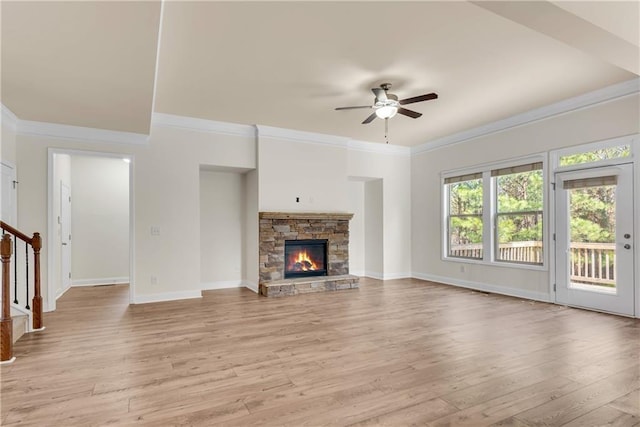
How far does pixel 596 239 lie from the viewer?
459 centimetres

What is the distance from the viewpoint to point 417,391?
242 cm

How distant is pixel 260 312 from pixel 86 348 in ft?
6.41

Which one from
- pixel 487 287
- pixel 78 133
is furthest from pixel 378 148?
pixel 78 133

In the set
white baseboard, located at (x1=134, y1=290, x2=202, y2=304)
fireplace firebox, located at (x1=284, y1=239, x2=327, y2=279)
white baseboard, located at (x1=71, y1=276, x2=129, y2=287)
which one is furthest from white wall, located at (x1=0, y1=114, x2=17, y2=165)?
fireplace firebox, located at (x1=284, y1=239, x2=327, y2=279)

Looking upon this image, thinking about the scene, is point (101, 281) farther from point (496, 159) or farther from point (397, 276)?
point (496, 159)

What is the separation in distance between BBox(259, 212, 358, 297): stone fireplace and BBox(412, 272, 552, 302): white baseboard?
1.76 metres

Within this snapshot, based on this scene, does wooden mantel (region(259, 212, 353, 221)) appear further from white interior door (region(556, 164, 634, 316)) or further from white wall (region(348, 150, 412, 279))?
white interior door (region(556, 164, 634, 316))

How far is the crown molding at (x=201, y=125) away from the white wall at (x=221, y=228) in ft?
2.98

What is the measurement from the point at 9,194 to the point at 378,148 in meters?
6.05

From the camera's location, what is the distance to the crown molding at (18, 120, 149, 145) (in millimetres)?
4699

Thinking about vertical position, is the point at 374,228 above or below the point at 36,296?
above

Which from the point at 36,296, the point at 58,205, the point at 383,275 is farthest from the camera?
the point at 383,275

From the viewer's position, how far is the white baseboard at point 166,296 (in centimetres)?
517

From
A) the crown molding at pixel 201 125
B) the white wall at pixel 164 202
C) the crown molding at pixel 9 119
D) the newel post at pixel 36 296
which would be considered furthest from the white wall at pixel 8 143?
the crown molding at pixel 201 125
